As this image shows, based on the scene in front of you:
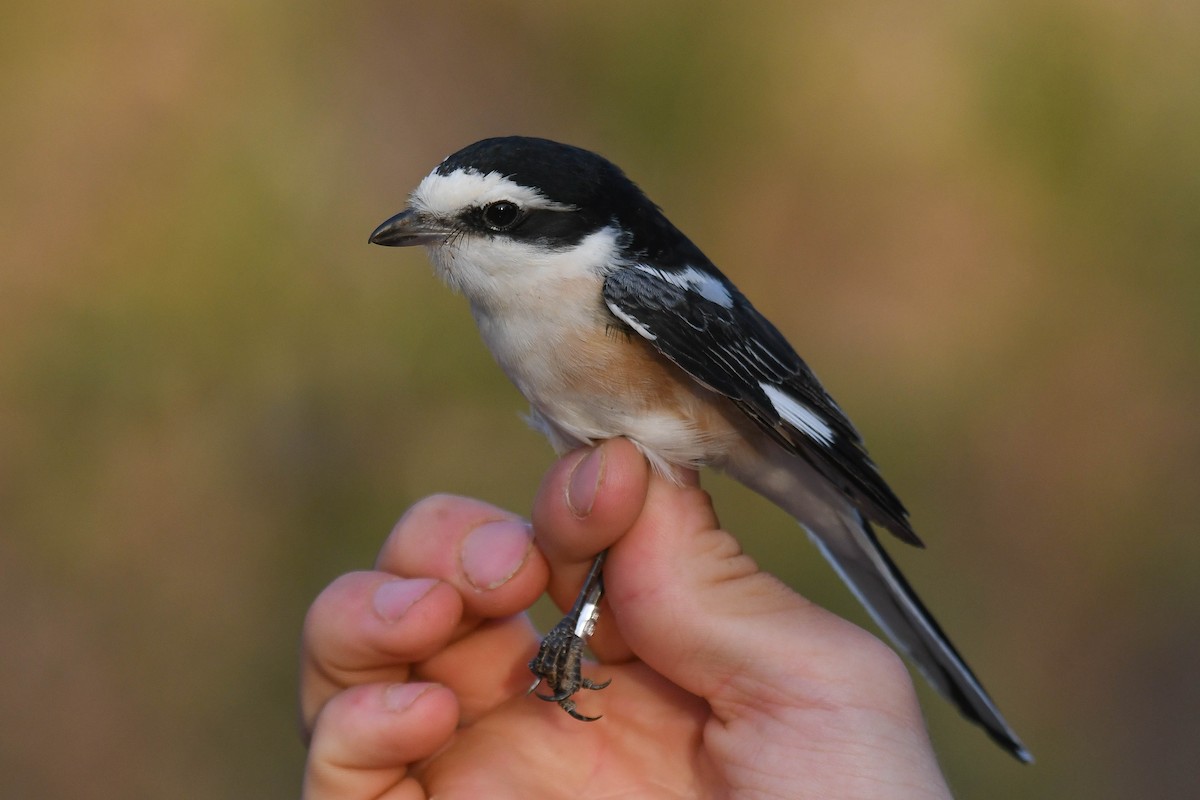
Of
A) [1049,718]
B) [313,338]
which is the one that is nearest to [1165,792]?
[1049,718]

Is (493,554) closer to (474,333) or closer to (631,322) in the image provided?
(631,322)

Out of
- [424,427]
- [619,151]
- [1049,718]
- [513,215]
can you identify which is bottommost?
[424,427]

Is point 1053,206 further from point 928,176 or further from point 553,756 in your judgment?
point 553,756

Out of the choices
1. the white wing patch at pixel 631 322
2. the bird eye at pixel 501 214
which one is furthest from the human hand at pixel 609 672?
the bird eye at pixel 501 214

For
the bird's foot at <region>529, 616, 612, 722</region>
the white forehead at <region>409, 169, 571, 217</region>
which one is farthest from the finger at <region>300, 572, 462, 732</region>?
the white forehead at <region>409, 169, 571, 217</region>

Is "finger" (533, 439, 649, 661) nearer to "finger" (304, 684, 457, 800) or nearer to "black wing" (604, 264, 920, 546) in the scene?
"black wing" (604, 264, 920, 546)

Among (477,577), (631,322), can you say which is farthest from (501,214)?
(477,577)
